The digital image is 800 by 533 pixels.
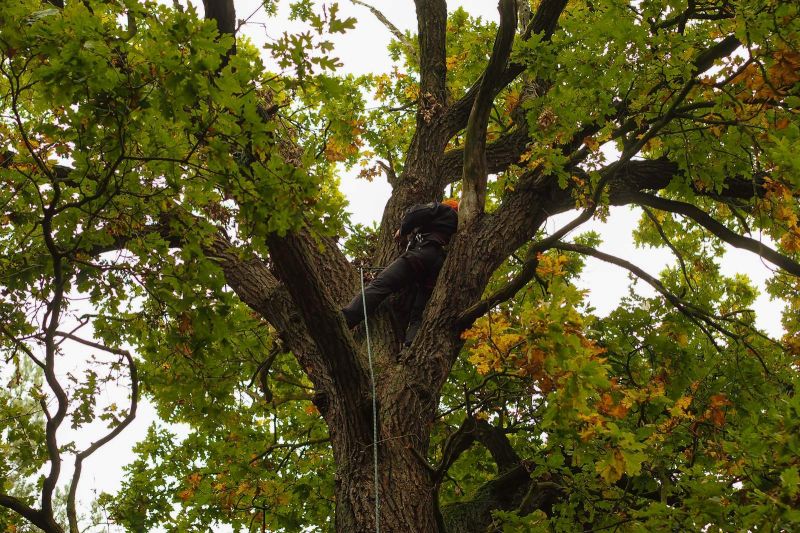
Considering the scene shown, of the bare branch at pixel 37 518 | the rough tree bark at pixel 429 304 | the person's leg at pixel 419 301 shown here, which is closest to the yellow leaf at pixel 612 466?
the rough tree bark at pixel 429 304

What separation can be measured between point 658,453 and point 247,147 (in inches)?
122

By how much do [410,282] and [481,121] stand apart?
1245 mm

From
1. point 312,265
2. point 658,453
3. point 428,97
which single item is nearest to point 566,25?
point 428,97

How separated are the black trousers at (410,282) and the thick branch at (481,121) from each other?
36cm

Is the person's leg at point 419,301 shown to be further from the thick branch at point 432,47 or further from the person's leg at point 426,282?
the thick branch at point 432,47

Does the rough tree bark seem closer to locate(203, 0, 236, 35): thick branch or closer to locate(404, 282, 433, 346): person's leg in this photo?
locate(203, 0, 236, 35): thick branch

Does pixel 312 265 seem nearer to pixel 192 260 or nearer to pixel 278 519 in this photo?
pixel 192 260

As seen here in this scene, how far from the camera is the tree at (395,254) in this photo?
311 cm

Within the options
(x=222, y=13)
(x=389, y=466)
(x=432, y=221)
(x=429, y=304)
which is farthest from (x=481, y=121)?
(x=389, y=466)

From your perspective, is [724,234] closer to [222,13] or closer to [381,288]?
[381,288]

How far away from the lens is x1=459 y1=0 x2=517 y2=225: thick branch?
424 centimetres

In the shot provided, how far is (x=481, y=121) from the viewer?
474cm

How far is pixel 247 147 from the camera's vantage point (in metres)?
Answer: 3.30

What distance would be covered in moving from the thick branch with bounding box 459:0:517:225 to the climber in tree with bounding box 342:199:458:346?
0.27 meters
